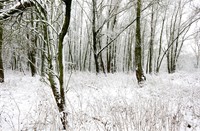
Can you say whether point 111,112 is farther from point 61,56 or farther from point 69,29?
point 69,29

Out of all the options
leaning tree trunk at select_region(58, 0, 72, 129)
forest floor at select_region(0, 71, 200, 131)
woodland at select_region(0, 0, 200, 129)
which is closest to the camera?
leaning tree trunk at select_region(58, 0, 72, 129)

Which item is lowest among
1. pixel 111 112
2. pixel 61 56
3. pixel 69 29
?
pixel 111 112

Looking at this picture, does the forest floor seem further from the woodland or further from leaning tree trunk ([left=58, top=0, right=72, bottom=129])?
the woodland

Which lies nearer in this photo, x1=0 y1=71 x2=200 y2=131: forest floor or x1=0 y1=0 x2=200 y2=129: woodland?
x1=0 y1=71 x2=200 y2=131: forest floor

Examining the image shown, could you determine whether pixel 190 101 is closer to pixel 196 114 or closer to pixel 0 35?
pixel 196 114

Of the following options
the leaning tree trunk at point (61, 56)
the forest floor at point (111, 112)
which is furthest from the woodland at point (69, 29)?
the forest floor at point (111, 112)

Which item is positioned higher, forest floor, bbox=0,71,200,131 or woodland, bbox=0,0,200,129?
woodland, bbox=0,0,200,129

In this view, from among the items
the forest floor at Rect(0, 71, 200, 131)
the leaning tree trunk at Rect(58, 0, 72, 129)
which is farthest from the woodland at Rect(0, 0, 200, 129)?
the forest floor at Rect(0, 71, 200, 131)

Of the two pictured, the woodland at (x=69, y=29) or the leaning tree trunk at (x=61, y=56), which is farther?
the woodland at (x=69, y=29)

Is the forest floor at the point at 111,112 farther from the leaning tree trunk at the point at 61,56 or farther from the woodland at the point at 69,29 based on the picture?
the woodland at the point at 69,29

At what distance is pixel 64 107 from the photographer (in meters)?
3.49

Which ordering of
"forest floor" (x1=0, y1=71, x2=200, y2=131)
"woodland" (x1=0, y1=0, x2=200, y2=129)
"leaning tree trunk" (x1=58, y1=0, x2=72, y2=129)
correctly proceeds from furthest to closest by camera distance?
"woodland" (x1=0, y1=0, x2=200, y2=129)
"forest floor" (x1=0, y1=71, x2=200, y2=131)
"leaning tree trunk" (x1=58, y1=0, x2=72, y2=129)

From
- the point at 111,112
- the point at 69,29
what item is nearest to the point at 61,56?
the point at 111,112

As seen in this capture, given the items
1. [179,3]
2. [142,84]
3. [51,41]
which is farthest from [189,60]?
[51,41]
